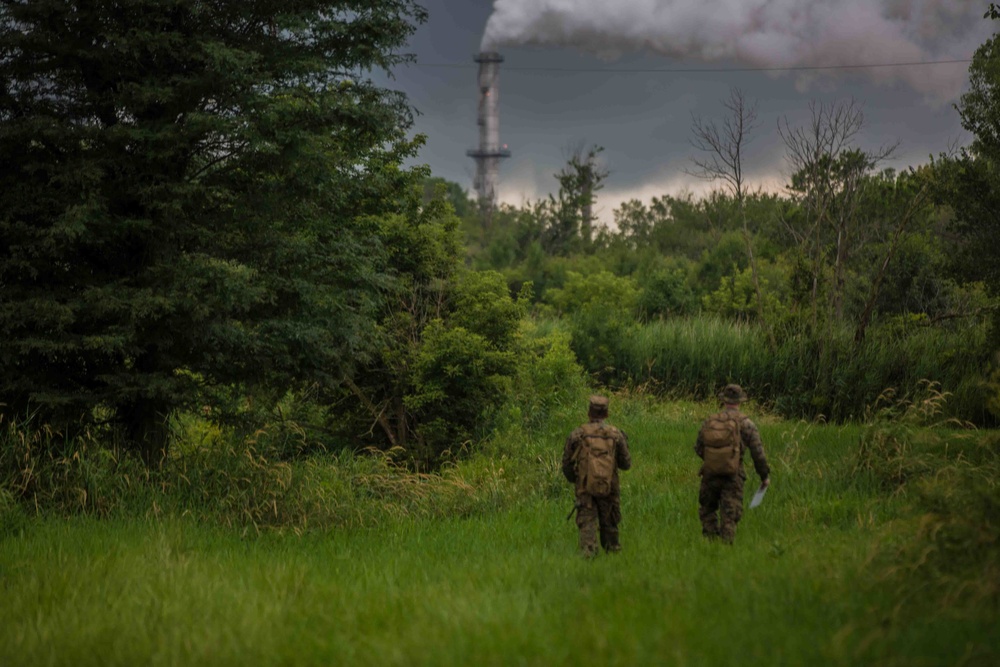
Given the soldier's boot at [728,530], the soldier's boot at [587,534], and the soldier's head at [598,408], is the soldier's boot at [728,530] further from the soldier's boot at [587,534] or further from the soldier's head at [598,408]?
the soldier's head at [598,408]

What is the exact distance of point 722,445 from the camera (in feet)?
31.0

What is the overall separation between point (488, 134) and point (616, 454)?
105 m

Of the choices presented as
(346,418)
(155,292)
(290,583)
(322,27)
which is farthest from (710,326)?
(290,583)

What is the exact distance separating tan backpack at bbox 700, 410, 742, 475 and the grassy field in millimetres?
786

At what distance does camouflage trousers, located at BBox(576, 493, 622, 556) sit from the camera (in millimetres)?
9070

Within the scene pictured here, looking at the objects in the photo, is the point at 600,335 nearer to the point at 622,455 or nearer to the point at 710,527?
the point at 710,527

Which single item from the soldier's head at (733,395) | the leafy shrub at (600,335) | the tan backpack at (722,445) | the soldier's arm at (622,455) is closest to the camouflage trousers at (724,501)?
the tan backpack at (722,445)

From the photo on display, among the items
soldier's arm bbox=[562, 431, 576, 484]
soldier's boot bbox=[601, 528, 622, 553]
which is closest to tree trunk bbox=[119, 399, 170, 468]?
soldier's arm bbox=[562, 431, 576, 484]

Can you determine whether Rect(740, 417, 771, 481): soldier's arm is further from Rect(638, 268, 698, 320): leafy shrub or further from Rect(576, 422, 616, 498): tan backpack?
Rect(638, 268, 698, 320): leafy shrub

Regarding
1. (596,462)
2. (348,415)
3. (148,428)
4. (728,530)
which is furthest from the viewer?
(348,415)

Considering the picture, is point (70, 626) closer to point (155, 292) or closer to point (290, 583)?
point (290, 583)

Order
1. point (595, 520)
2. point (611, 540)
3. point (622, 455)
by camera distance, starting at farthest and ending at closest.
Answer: point (611, 540), point (595, 520), point (622, 455)

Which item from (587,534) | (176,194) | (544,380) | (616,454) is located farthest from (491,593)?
(544,380)

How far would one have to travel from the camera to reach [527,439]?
1867 cm
